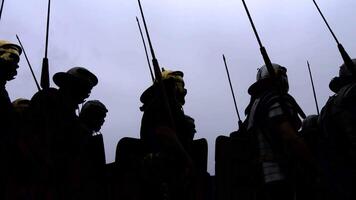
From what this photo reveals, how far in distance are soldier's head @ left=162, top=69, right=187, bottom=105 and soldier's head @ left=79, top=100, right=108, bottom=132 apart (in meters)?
2.23

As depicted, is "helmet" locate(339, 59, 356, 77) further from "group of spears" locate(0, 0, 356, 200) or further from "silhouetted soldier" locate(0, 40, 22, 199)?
"silhouetted soldier" locate(0, 40, 22, 199)

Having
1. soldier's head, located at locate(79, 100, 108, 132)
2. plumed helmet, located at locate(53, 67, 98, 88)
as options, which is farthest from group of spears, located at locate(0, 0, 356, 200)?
soldier's head, located at locate(79, 100, 108, 132)

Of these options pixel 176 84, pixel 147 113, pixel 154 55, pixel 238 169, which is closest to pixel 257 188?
pixel 238 169

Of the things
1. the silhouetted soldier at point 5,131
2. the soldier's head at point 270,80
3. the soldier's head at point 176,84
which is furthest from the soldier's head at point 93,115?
the soldier's head at point 270,80

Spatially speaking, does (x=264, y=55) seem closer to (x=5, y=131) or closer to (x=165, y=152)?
(x=165, y=152)

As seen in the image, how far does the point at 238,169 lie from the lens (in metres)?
5.99

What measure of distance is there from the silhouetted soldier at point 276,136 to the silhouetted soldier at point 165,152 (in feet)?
2.94

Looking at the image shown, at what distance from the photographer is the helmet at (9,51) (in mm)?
7328

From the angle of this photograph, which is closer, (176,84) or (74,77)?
(74,77)

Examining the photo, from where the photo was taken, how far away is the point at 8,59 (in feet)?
23.7

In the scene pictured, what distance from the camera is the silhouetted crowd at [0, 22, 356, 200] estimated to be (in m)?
5.48

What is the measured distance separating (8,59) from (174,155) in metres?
3.20

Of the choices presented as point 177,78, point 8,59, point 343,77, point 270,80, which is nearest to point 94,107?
point 8,59

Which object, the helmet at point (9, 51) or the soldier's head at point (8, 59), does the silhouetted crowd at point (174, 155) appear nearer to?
the soldier's head at point (8, 59)
